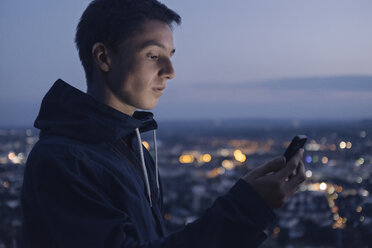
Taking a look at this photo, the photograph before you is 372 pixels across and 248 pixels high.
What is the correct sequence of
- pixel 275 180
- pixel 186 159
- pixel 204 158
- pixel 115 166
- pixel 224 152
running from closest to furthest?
1. pixel 275 180
2. pixel 115 166
3. pixel 204 158
4. pixel 186 159
5. pixel 224 152

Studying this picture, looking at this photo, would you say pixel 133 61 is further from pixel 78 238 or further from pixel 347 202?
pixel 347 202

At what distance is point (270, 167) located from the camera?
1.85 feet

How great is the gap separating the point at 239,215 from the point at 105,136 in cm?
30

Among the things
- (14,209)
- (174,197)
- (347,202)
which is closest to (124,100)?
(14,209)

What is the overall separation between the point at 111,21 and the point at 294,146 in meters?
0.43

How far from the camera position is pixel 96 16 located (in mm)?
761

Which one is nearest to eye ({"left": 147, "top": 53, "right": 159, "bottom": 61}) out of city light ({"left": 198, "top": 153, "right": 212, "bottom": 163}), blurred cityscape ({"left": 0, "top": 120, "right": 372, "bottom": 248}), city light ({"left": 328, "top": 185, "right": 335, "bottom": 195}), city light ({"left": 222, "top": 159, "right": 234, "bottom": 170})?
blurred cityscape ({"left": 0, "top": 120, "right": 372, "bottom": 248})

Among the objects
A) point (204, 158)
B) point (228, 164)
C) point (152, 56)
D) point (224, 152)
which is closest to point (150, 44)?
point (152, 56)

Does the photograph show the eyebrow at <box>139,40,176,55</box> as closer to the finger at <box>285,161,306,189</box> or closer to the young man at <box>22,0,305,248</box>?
the young man at <box>22,0,305,248</box>

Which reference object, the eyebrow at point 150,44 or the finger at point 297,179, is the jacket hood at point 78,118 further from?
the finger at point 297,179

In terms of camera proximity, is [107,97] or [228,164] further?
[228,164]

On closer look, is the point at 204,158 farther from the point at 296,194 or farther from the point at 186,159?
the point at 296,194

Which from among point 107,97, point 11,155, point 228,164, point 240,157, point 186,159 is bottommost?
point 186,159

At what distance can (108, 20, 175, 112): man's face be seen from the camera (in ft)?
2.35
